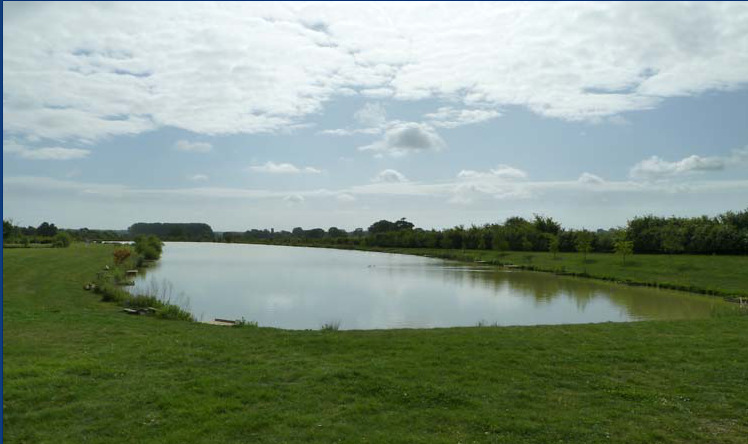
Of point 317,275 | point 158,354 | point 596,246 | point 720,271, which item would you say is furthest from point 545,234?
point 158,354

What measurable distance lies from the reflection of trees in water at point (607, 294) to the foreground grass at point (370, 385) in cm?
811

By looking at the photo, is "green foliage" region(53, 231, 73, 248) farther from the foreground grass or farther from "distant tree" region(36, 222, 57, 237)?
the foreground grass

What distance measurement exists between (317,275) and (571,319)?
1674cm

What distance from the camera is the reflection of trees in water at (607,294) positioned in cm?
1694

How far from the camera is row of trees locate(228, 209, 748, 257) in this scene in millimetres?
34625

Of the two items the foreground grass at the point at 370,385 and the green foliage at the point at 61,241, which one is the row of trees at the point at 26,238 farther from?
the foreground grass at the point at 370,385

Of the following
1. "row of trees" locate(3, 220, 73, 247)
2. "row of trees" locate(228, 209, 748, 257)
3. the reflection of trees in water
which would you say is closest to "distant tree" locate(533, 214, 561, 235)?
"row of trees" locate(228, 209, 748, 257)

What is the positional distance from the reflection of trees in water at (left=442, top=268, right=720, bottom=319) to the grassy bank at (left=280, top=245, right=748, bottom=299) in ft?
3.78

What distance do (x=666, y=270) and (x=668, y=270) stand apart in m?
0.11

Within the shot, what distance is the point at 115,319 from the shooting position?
10719 millimetres

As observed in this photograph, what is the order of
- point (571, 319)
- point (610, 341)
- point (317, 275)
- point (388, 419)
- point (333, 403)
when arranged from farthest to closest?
point (317, 275)
point (571, 319)
point (610, 341)
point (333, 403)
point (388, 419)

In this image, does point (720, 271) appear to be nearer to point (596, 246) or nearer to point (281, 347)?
point (596, 246)

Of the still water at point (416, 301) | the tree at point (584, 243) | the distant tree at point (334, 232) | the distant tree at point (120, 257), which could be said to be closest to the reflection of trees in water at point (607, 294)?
the still water at point (416, 301)

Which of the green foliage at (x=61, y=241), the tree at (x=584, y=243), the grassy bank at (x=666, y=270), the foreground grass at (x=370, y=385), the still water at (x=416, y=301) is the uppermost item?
the tree at (x=584, y=243)
